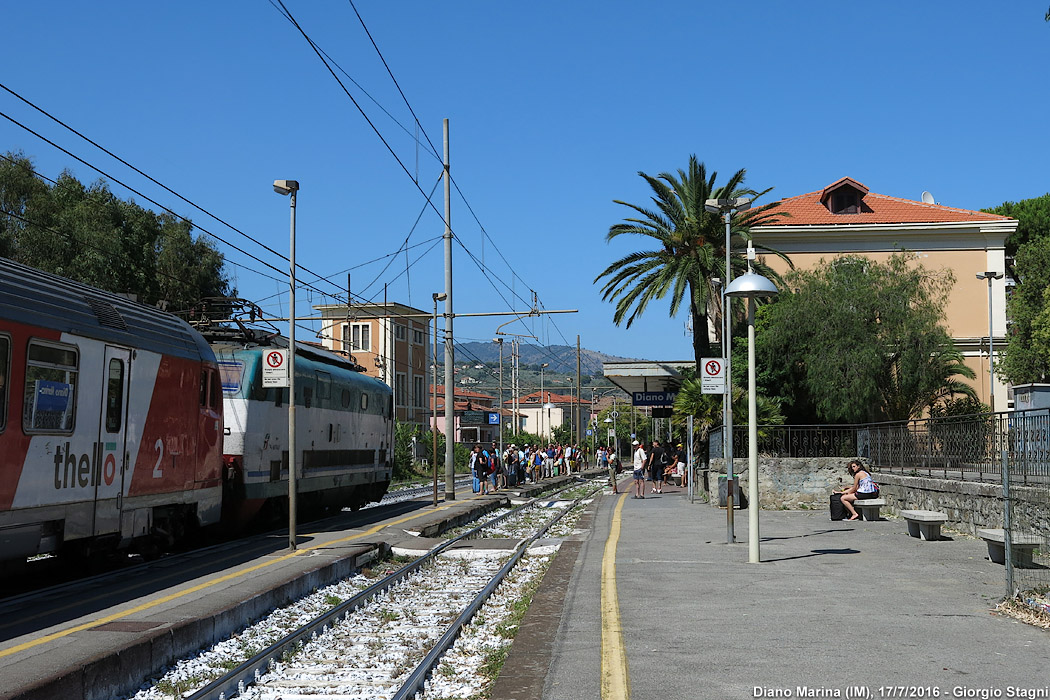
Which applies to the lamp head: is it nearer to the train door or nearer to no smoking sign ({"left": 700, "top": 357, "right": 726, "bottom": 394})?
the train door

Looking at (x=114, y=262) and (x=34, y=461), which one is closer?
(x=34, y=461)

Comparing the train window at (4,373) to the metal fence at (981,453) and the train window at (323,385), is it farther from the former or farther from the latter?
the train window at (323,385)

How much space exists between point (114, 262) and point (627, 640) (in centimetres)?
3728

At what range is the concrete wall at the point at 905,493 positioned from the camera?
14.5 m

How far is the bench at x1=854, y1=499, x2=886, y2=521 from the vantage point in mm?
22016

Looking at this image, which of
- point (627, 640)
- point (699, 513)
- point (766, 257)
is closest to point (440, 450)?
point (766, 257)

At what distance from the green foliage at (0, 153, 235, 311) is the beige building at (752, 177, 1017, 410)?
26.5 metres

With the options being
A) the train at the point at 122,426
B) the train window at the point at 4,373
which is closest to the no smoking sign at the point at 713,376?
the train at the point at 122,426

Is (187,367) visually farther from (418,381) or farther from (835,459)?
(418,381)

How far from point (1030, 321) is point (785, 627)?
47336 millimetres

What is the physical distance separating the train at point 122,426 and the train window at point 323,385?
685 mm

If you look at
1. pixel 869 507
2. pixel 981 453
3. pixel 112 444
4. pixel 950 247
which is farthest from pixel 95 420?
pixel 950 247

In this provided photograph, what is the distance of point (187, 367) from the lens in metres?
15.5

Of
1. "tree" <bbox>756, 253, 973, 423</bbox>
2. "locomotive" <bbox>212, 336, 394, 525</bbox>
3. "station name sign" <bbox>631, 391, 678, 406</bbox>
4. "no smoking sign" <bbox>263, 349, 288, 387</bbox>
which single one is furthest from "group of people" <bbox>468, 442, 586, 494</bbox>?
"no smoking sign" <bbox>263, 349, 288, 387</bbox>
